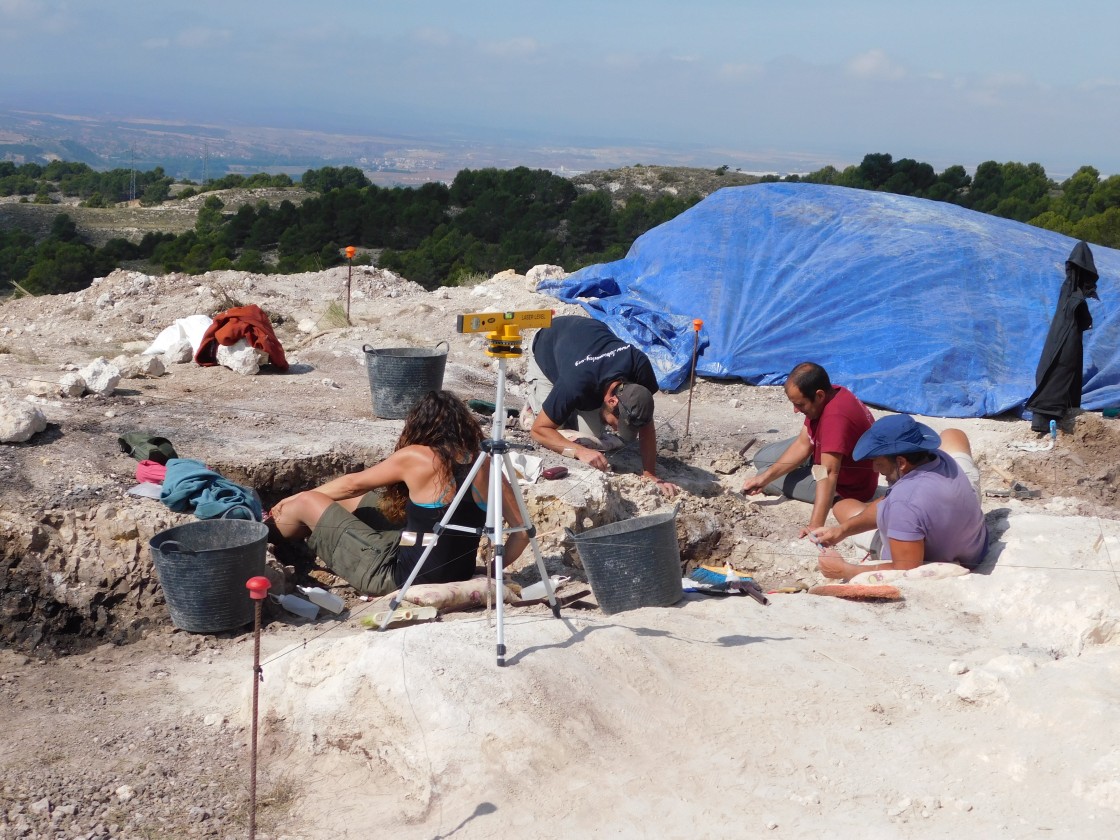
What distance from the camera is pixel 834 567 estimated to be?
5051mm

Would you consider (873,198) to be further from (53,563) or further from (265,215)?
(265,215)

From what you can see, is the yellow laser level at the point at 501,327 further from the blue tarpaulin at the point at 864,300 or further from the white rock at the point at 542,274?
the white rock at the point at 542,274

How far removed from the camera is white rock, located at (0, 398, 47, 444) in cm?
552

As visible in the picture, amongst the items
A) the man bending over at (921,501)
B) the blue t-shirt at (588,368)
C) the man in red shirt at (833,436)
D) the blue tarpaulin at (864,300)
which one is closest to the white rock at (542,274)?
the blue tarpaulin at (864,300)

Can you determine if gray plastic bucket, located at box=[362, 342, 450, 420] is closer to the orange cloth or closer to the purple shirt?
the orange cloth

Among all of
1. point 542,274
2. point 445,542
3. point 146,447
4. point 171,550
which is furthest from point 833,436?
point 542,274

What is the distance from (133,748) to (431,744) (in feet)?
3.48

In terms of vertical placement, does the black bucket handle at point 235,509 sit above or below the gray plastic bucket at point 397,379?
below

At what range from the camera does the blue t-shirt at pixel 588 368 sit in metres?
6.12

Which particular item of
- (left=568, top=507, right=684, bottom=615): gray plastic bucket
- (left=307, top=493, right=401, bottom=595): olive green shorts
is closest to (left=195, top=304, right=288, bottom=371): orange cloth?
(left=307, top=493, right=401, bottom=595): olive green shorts

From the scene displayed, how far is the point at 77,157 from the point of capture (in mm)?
53281

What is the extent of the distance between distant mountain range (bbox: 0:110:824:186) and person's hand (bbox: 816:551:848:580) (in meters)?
25.4

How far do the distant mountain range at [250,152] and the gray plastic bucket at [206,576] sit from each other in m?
25.7

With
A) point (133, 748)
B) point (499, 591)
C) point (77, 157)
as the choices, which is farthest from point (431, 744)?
point (77, 157)
